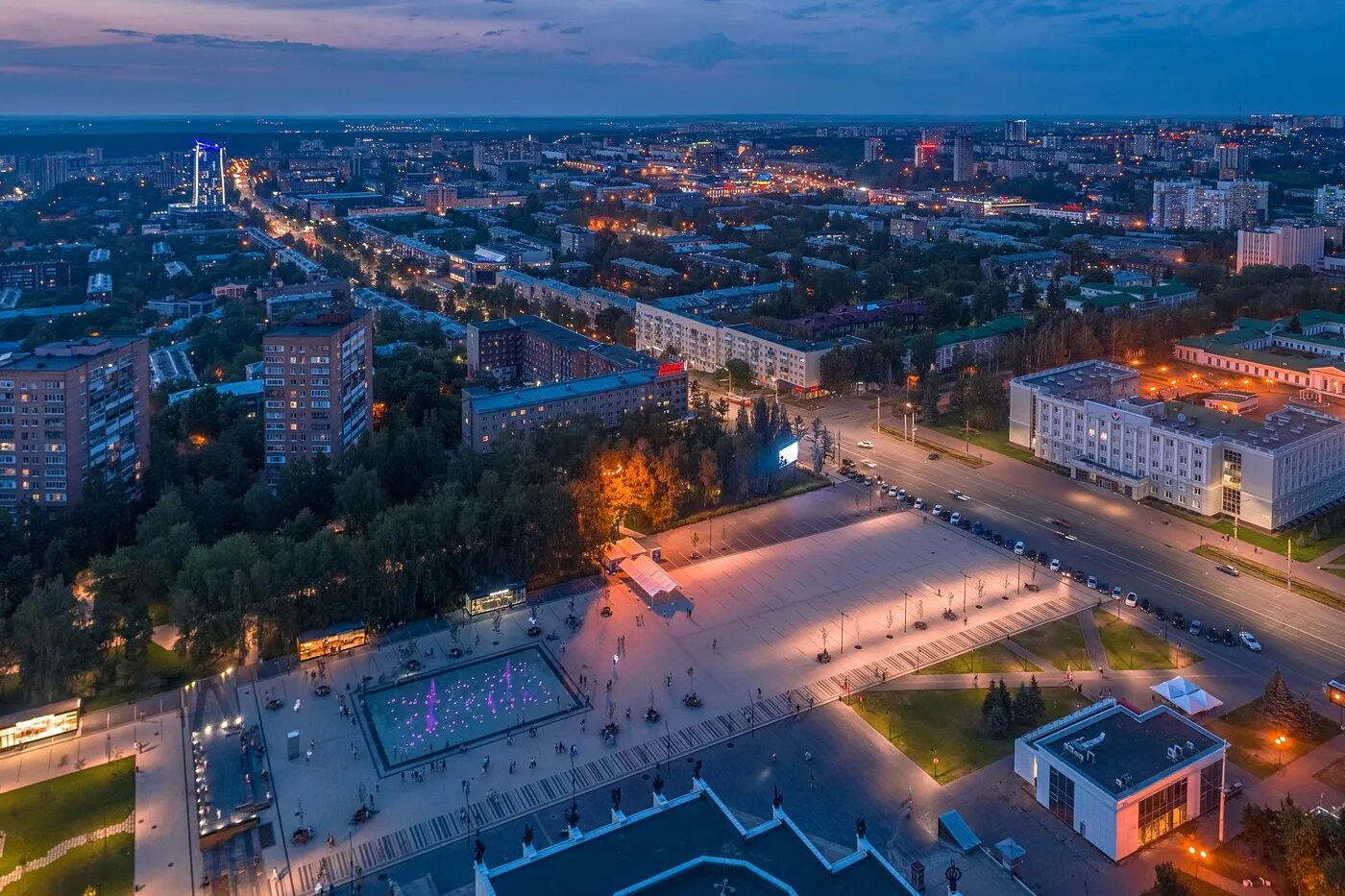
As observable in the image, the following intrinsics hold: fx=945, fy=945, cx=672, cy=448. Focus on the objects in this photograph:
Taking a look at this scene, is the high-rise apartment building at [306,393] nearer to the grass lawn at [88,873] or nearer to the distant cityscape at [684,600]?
the distant cityscape at [684,600]

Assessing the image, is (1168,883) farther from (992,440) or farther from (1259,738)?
(992,440)

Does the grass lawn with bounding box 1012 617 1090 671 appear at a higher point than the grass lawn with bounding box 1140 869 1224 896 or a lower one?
higher

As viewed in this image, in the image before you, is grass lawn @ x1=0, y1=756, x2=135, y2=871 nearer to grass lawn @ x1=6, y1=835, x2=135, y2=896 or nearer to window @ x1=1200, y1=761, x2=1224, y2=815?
grass lawn @ x1=6, y1=835, x2=135, y2=896

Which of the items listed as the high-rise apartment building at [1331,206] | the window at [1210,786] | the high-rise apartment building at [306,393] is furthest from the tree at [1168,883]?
the high-rise apartment building at [1331,206]

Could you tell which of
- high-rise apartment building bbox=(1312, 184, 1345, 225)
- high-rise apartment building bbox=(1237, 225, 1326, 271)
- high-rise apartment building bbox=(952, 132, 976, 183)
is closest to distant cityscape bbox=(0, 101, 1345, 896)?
high-rise apartment building bbox=(1237, 225, 1326, 271)

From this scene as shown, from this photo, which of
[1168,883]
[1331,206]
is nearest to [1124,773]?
[1168,883]

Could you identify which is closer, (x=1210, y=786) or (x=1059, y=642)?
(x=1210, y=786)
